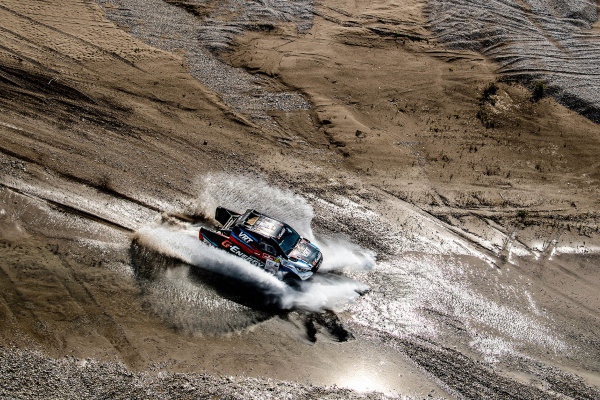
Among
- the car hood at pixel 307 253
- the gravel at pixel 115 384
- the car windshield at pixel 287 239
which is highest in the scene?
the car windshield at pixel 287 239

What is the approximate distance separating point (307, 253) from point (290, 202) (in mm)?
3139

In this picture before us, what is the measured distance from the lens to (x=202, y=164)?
19703 mm

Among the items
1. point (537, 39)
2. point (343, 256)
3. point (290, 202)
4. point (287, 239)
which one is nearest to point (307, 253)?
point (287, 239)

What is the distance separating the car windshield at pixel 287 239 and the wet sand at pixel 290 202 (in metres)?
1.21

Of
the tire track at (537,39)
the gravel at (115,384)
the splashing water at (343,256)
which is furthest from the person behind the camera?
the tire track at (537,39)

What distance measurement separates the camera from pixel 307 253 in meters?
16.0

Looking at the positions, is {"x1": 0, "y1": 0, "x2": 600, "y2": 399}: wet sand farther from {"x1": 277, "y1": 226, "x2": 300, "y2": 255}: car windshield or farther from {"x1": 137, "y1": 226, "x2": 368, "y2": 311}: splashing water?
{"x1": 277, "y1": 226, "x2": 300, "y2": 255}: car windshield

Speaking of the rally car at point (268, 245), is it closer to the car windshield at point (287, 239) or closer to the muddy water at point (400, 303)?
the car windshield at point (287, 239)

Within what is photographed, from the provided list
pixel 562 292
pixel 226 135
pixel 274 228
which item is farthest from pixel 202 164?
pixel 562 292

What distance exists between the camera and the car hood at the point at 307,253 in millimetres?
15765

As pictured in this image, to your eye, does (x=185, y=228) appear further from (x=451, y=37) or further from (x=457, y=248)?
(x=451, y=37)

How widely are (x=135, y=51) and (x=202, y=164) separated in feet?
25.6

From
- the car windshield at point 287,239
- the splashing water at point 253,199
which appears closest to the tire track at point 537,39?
the splashing water at point 253,199

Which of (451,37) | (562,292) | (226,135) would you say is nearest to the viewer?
(562,292)
